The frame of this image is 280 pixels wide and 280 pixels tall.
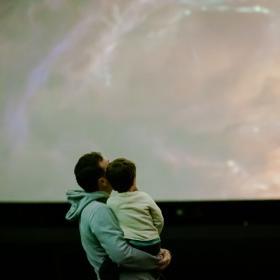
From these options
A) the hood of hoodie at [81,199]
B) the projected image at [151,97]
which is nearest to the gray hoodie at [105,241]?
the hood of hoodie at [81,199]

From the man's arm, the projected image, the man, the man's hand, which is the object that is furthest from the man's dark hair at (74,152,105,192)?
the projected image

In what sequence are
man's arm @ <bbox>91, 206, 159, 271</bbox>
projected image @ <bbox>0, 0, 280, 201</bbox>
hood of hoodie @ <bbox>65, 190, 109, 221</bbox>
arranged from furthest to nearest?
projected image @ <bbox>0, 0, 280, 201</bbox> < hood of hoodie @ <bbox>65, 190, 109, 221</bbox> < man's arm @ <bbox>91, 206, 159, 271</bbox>

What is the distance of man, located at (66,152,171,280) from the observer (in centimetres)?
165

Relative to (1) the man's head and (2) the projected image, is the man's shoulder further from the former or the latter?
(2) the projected image

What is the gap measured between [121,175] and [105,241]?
22 cm

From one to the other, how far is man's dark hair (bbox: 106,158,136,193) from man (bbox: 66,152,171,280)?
0.05 meters

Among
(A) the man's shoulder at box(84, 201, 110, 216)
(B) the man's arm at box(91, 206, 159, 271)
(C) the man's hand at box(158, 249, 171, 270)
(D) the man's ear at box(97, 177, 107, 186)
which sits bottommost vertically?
(C) the man's hand at box(158, 249, 171, 270)

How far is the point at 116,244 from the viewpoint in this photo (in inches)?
64.3

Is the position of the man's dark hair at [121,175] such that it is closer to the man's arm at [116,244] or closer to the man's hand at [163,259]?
the man's arm at [116,244]

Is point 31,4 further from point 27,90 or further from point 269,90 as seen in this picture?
point 269,90

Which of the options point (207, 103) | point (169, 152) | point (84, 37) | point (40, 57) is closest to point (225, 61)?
point (207, 103)

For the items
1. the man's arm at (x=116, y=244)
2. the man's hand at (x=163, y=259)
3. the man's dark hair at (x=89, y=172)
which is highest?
the man's dark hair at (x=89, y=172)

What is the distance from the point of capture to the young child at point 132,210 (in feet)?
5.60

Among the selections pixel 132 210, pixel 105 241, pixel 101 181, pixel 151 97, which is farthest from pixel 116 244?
pixel 151 97
